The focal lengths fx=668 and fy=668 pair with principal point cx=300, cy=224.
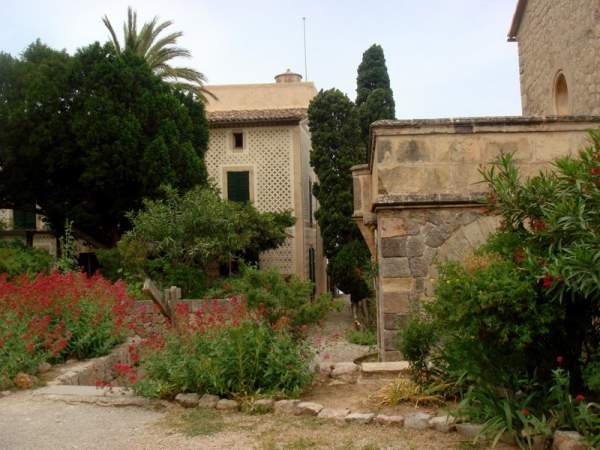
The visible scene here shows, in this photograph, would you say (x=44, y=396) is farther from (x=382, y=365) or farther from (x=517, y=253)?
(x=517, y=253)

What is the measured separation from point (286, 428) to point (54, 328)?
16.1 feet

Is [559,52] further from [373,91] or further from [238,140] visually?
[238,140]

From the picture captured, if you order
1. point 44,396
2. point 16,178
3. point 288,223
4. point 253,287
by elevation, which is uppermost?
point 16,178

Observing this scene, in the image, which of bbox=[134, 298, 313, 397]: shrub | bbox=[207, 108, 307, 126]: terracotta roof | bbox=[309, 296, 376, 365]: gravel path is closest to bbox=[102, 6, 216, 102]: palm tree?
bbox=[207, 108, 307, 126]: terracotta roof

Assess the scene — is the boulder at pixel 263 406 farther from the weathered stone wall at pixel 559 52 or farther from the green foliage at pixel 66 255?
the green foliage at pixel 66 255

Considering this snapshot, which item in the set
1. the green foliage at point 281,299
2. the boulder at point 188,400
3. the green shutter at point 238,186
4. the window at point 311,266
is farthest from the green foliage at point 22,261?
the window at point 311,266

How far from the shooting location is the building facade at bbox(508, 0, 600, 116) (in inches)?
427

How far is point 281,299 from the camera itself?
→ 757 centimetres

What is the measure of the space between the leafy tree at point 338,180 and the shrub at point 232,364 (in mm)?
12359

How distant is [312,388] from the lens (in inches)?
252

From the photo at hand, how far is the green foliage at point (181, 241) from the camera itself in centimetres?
1670

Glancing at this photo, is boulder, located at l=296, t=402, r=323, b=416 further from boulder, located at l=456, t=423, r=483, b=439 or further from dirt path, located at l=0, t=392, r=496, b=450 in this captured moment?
boulder, located at l=456, t=423, r=483, b=439

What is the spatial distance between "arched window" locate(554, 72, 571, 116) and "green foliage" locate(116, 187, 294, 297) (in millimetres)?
8369

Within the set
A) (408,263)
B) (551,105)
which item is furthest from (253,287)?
(551,105)
